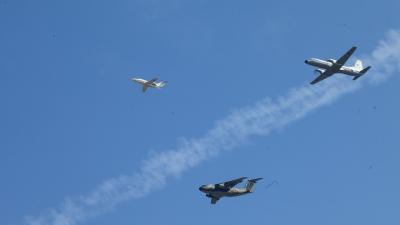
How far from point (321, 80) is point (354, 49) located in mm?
13789

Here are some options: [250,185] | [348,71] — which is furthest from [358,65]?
[250,185]

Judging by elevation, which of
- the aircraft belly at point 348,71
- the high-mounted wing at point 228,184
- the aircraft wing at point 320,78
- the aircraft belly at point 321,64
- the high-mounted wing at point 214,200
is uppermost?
the aircraft wing at point 320,78

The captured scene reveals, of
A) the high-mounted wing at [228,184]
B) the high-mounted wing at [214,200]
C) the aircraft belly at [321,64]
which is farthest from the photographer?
the aircraft belly at [321,64]

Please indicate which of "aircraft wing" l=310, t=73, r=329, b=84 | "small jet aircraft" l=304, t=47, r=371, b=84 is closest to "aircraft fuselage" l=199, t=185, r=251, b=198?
"small jet aircraft" l=304, t=47, r=371, b=84

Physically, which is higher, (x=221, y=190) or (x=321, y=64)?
(x=321, y=64)

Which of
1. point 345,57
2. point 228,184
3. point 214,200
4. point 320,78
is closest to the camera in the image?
point 228,184

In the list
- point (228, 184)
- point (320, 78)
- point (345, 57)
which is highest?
point (320, 78)

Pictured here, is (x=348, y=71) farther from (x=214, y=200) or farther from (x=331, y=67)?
(x=214, y=200)

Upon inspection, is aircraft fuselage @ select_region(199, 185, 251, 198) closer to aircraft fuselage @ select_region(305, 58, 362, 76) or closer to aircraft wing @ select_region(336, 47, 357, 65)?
aircraft fuselage @ select_region(305, 58, 362, 76)

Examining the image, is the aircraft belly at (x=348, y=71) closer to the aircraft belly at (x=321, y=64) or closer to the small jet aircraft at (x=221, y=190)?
the aircraft belly at (x=321, y=64)

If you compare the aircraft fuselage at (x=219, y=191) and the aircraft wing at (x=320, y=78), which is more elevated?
the aircraft wing at (x=320, y=78)

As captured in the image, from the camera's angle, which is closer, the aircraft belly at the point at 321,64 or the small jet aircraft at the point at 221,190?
the small jet aircraft at the point at 221,190

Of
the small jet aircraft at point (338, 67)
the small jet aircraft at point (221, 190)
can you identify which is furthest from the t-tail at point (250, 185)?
the small jet aircraft at point (338, 67)

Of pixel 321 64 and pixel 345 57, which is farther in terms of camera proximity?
pixel 321 64
